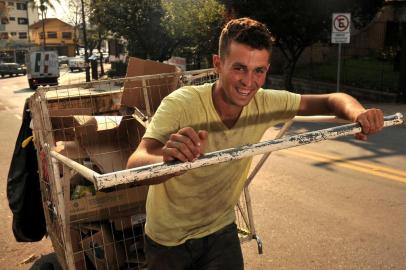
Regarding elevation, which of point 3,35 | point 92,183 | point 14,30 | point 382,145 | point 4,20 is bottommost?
point 382,145

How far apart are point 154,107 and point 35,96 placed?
52.1 inches

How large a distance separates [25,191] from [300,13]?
13811 millimetres

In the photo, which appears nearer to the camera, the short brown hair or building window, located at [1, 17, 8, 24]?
the short brown hair

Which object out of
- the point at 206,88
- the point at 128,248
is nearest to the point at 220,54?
the point at 206,88

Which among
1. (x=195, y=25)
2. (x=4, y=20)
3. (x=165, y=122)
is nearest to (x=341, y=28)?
(x=195, y=25)

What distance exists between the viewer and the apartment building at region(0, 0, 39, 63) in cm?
7850

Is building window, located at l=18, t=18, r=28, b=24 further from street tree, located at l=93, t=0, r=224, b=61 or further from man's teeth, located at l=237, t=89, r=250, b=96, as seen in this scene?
man's teeth, located at l=237, t=89, r=250, b=96

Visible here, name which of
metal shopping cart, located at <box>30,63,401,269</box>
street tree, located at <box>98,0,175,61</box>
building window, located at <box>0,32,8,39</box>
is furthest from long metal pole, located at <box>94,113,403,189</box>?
building window, located at <box>0,32,8,39</box>

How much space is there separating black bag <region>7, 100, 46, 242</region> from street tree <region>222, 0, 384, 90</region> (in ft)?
43.7

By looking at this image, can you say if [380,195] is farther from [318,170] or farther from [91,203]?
[91,203]

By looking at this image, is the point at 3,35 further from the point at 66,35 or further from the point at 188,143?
the point at 188,143

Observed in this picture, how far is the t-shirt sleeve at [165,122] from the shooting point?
213cm

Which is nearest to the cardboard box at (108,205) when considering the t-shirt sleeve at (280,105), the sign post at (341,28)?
the t-shirt sleeve at (280,105)

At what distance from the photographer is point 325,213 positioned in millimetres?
5625
